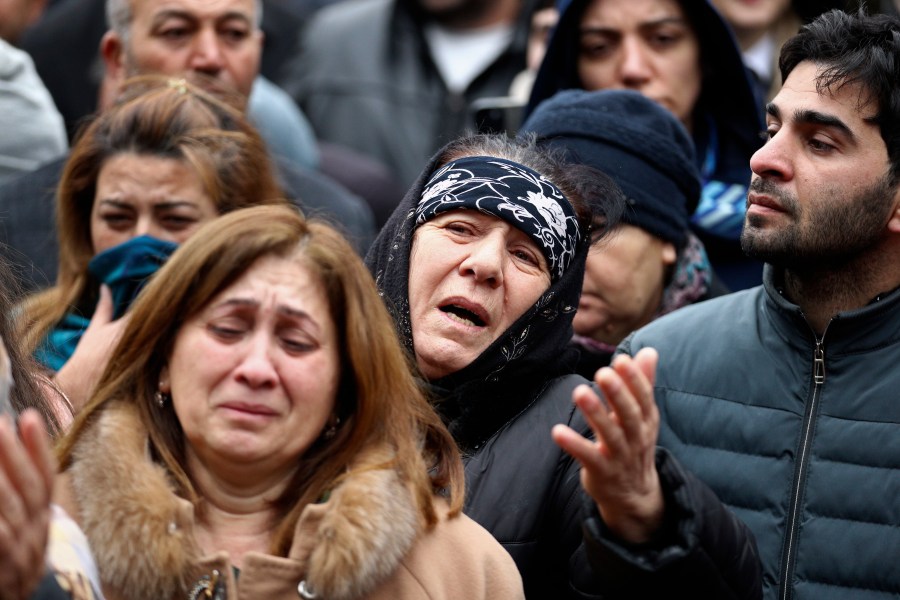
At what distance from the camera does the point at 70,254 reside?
4.69 metres

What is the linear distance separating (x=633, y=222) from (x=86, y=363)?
170 centimetres

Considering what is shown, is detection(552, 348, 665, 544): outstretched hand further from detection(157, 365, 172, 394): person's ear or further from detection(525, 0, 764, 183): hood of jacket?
detection(525, 0, 764, 183): hood of jacket

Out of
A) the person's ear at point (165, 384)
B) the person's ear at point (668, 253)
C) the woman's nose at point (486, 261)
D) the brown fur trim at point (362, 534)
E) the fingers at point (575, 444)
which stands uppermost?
the fingers at point (575, 444)

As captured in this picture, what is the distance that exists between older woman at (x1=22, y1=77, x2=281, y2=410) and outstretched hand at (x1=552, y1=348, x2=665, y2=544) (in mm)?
1822

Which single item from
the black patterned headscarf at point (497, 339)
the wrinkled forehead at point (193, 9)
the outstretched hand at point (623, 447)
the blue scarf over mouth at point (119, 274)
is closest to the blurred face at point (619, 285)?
the black patterned headscarf at point (497, 339)

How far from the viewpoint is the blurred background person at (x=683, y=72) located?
5.41 m

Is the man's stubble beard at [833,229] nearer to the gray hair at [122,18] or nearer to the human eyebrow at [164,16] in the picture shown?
the human eyebrow at [164,16]

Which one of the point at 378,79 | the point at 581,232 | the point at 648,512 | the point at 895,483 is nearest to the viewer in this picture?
the point at 648,512

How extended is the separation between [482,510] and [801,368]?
34.6 inches

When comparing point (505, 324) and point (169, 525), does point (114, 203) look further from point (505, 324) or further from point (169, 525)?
point (169, 525)

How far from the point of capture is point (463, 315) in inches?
153

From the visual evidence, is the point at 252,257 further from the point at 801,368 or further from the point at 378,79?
the point at 378,79

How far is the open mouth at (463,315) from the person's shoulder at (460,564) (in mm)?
676

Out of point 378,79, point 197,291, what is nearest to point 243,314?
point 197,291
